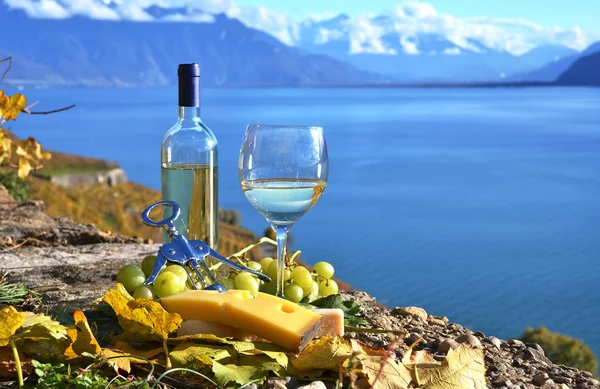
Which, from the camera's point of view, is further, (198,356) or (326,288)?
(326,288)

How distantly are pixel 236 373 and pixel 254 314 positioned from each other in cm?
15

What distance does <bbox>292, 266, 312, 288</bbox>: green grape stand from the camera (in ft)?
6.38

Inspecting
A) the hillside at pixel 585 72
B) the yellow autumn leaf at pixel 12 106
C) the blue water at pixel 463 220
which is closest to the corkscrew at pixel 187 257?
the yellow autumn leaf at pixel 12 106

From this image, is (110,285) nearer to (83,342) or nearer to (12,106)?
(83,342)

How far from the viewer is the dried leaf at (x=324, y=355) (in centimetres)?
146

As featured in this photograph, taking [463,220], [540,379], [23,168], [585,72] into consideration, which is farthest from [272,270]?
[585,72]

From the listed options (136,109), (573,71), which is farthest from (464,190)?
(573,71)

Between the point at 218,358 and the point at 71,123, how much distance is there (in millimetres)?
114799

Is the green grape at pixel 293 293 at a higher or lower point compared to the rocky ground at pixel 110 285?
higher

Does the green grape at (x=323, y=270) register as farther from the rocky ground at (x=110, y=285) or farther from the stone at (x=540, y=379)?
the stone at (x=540, y=379)

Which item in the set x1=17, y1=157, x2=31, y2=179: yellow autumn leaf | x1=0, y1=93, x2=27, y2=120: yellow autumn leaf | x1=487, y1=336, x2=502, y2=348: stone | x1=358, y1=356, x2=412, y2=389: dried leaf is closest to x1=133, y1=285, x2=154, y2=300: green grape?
x1=358, y1=356, x2=412, y2=389: dried leaf

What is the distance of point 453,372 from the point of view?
1.45m

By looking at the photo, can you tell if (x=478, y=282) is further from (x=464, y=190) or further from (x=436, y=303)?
(x=464, y=190)

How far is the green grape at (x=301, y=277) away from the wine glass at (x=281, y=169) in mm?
76
